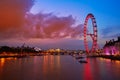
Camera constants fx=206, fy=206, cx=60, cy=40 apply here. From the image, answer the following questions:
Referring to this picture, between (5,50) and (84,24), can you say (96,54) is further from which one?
(5,50)

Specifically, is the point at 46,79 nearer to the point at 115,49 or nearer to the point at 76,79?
the point at 76,79

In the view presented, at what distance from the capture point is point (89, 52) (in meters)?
92.9

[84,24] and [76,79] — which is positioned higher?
[84,24]

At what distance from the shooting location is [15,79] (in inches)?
1035

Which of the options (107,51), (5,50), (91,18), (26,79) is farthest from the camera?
(5,50)

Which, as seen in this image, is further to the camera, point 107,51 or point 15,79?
point 107,51

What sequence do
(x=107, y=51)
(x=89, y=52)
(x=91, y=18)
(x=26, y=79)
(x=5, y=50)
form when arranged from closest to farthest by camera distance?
(x=26, y=79), (x=91, y=18), (x=89, y=52), (x=107, y=51), (x=5, y=50)

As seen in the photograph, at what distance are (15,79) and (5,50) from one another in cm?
10765

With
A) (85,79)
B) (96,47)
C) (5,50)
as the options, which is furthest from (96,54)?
(85,79)

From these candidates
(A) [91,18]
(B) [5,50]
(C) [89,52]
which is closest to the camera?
(A) [91,18]

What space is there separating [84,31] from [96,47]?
8.50 metres

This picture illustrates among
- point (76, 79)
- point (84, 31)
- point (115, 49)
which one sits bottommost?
point (76, 79)

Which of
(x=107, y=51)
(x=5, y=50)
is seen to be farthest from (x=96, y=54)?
(x=5, y=50)

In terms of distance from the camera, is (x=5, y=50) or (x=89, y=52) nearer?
(x=89, y=52)
